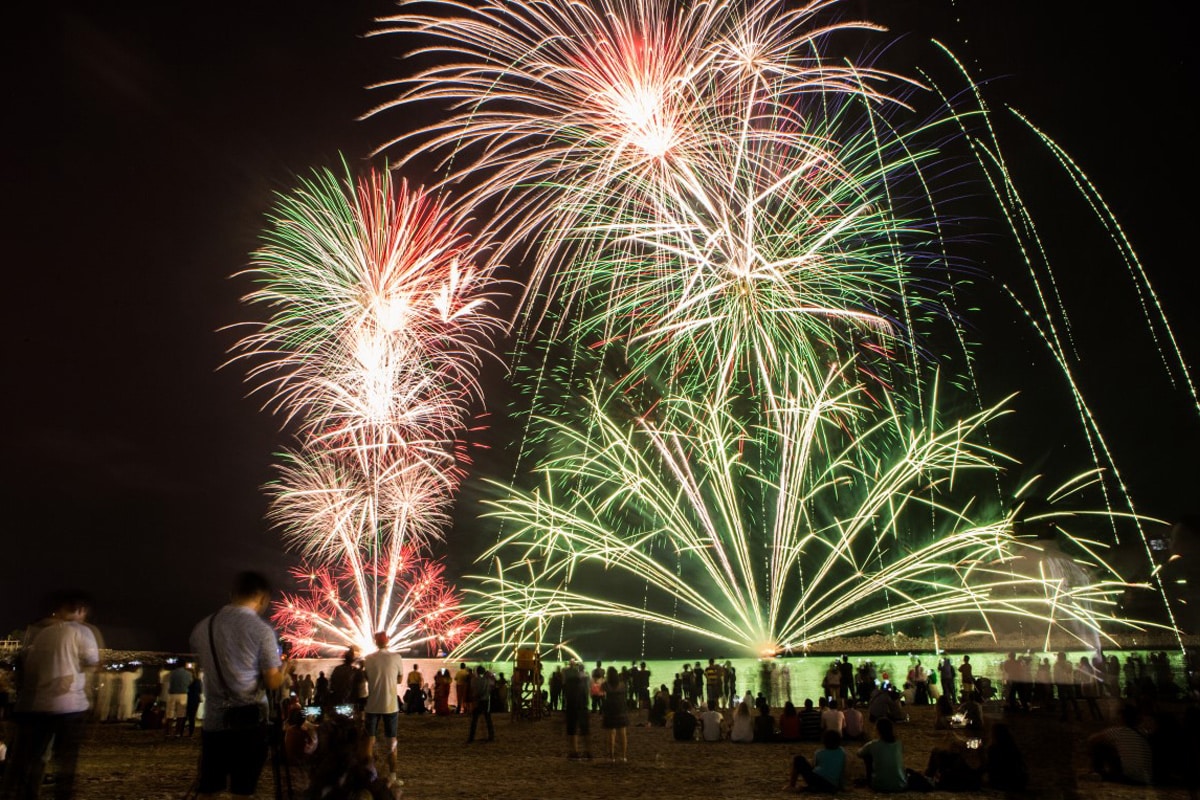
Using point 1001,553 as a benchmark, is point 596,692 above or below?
below

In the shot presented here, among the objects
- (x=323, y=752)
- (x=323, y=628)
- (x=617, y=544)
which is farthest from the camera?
(x=323, y=628)

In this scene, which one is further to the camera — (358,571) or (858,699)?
(358,571)

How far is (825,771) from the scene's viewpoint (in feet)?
31.8

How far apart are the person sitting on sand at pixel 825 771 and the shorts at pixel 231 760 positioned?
6.26 meters

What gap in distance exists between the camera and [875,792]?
971 centimetres

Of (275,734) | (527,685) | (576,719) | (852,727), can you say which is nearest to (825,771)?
(576,719)

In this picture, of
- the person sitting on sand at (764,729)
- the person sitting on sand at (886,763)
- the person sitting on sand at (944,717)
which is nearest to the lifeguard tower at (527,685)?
the person sitting on sand at (764,729)

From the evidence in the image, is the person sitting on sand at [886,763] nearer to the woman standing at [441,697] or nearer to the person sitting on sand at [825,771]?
the person sitting on sand at [825,771]

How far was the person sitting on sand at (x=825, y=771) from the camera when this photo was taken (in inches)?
378

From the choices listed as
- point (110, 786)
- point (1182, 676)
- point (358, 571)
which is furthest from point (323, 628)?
point (1182, 676)

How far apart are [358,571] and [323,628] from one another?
330 inches

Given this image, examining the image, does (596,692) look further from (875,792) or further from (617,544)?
(875,792)

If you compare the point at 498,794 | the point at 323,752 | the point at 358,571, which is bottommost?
the point at 498,794

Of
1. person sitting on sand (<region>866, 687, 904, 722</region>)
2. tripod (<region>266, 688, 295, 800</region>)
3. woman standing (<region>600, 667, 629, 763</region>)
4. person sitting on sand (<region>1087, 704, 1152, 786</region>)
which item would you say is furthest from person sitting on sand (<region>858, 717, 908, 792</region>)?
tripod (<region>266, 688, 295, 800</region>)
